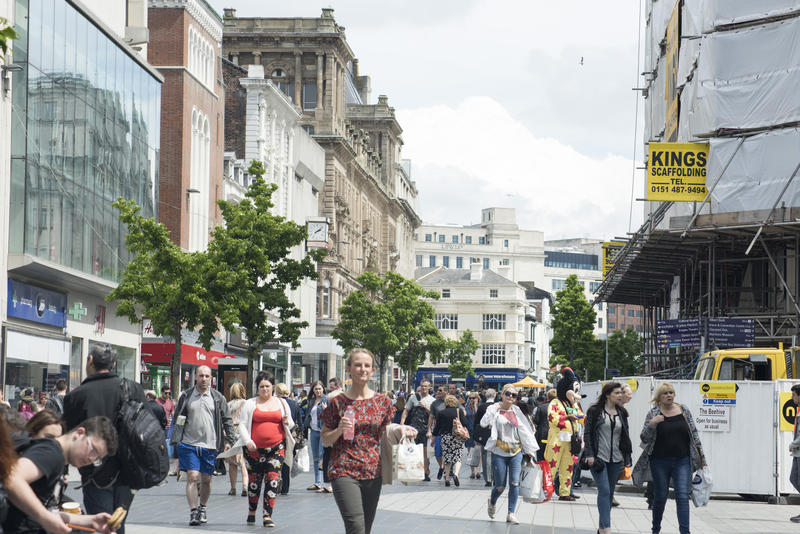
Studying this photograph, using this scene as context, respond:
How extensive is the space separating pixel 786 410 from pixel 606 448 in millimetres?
7709

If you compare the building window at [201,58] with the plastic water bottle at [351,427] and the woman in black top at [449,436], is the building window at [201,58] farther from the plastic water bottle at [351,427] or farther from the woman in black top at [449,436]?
the plastic water bottle at [351,427]

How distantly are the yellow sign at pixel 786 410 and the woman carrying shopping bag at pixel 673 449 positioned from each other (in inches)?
283

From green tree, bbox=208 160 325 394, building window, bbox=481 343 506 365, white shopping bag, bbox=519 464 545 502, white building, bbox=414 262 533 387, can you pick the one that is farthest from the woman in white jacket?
building window, bbox=481 343 506 365

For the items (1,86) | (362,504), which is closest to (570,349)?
(1,86)

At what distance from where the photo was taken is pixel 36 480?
6332 millimetres

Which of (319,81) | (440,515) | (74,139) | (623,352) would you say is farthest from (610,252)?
(623,352)

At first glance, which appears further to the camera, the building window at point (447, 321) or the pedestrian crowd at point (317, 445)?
the building window at point (447, 321)

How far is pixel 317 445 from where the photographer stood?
72.4ft

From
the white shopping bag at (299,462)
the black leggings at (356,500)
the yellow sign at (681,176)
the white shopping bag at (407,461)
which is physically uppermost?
the yellow sign at (681,176)

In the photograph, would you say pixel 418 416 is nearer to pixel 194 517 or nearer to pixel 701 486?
pixel 194 517

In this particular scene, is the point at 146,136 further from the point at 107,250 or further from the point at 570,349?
the point at 570,349

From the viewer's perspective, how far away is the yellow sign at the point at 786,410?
2011 centimetres

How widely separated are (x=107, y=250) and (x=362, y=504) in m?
30.3

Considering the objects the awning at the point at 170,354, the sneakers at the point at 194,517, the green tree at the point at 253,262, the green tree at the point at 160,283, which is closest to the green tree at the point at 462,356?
the awning at the point at 170,354
